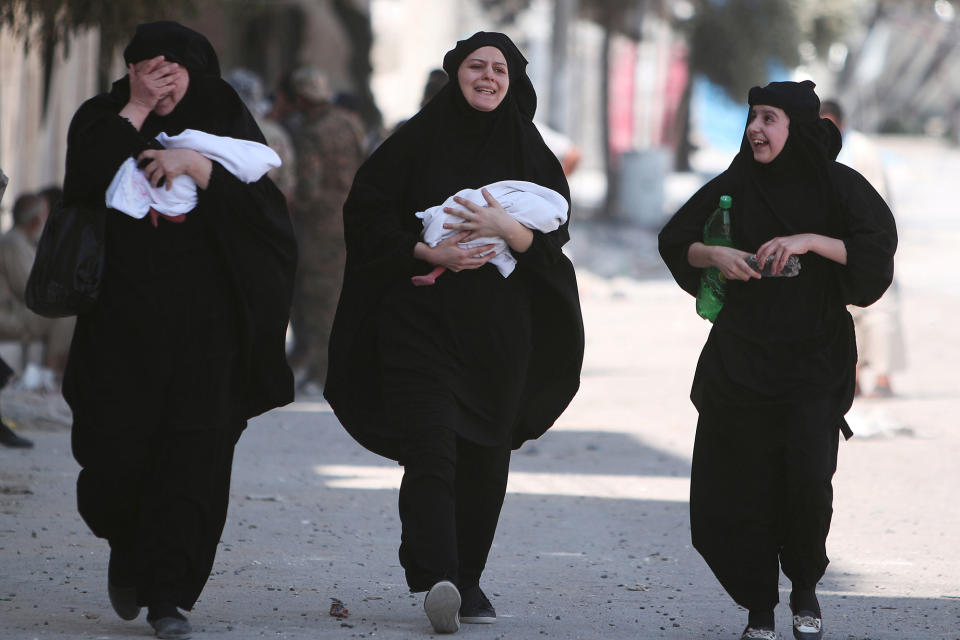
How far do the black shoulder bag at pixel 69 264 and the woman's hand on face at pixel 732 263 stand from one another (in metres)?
1.64

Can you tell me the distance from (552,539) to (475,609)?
1.52 metres

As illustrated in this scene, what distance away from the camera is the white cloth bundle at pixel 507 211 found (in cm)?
423

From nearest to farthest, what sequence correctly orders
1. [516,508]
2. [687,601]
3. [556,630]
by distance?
[556,630] → [687,601] → [516,508]

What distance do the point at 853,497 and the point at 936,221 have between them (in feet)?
64.2

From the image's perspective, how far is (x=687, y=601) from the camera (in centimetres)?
484

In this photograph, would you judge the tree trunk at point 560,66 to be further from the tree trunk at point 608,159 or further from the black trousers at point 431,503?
the black trousers at point 431,503

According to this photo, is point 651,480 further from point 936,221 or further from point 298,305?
point 936,221

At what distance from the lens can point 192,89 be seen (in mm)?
4047

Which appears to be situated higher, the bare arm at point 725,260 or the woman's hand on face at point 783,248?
the woman's hand on face at point 783,248

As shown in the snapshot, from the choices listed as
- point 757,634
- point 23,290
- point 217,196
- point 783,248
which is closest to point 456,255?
point 217,196

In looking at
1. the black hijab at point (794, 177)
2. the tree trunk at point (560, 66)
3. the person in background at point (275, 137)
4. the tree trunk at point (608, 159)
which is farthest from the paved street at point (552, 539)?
the tree trunk at point (608, 159)

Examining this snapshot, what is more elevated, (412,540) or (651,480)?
(412,540)

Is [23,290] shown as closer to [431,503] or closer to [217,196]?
[217,196]

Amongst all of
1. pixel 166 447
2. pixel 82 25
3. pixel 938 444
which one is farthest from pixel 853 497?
pixel 82 25
